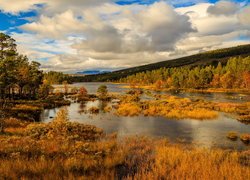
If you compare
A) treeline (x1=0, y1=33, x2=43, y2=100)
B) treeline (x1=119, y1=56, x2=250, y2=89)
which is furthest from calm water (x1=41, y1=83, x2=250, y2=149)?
treeline (x1=119, y1=56, x2=250, y2=89)

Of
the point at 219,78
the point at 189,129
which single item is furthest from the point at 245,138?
the point at 219,78

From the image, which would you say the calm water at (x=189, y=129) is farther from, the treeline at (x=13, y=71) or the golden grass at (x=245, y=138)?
the treeline at (x=13, y=71)

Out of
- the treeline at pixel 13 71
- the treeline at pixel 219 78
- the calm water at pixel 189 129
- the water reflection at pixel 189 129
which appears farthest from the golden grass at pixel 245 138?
the treeline at pixel 219 78

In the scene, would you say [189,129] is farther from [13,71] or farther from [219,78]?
[219,78]

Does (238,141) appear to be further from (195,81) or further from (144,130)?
(195,81)

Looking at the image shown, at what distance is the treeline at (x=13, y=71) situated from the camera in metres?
50.0

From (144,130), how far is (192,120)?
41.1 ft

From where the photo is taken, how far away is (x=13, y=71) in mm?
57531

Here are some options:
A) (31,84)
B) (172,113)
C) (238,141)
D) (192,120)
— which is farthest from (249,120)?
(31,84)

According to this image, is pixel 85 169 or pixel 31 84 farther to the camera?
pixel 31 84

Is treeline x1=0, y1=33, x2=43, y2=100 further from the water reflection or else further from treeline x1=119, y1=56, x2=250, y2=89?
treeline x1=119, y1=56, x2=250, y2=89

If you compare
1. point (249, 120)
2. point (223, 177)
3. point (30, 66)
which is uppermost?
point (30, 66)

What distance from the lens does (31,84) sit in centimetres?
7588

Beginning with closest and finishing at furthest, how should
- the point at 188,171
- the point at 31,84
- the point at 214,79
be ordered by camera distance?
1. the point at 188,171
2. the point at 31,84
3. the point at 214,79
